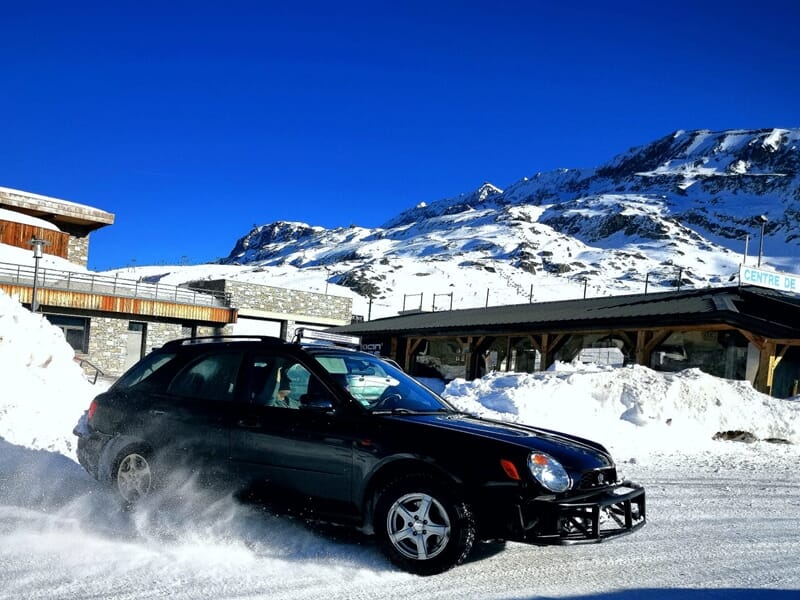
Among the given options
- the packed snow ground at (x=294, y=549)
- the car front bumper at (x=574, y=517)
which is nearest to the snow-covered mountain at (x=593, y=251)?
the packed snow ground at (x=294, y=549)

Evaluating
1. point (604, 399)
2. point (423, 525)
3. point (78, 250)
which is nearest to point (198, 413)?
point (423, 525)

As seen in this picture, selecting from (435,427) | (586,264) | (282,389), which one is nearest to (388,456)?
(435,427)

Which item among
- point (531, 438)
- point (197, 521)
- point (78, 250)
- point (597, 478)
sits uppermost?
point (78, 250)

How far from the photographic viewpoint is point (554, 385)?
15016 mm

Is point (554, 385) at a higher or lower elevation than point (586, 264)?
lower

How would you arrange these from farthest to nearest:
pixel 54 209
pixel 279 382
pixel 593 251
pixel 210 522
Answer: pixel 593 251 → pixel 54 209 → pixel 279 382 → pixel 210 522

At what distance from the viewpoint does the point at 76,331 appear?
33281mm

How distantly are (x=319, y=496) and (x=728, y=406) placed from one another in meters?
12.2

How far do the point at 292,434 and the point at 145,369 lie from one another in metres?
1.93

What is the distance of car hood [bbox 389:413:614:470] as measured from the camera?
4.60 meters

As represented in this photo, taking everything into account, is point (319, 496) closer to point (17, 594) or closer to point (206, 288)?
point (17, 594)

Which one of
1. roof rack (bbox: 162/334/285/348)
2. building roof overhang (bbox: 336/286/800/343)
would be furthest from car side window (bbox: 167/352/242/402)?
building roof overhang (bbox: 336/286/800/343)

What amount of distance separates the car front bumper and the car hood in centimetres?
22

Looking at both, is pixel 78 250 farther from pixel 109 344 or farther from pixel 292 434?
pixel 292 434
